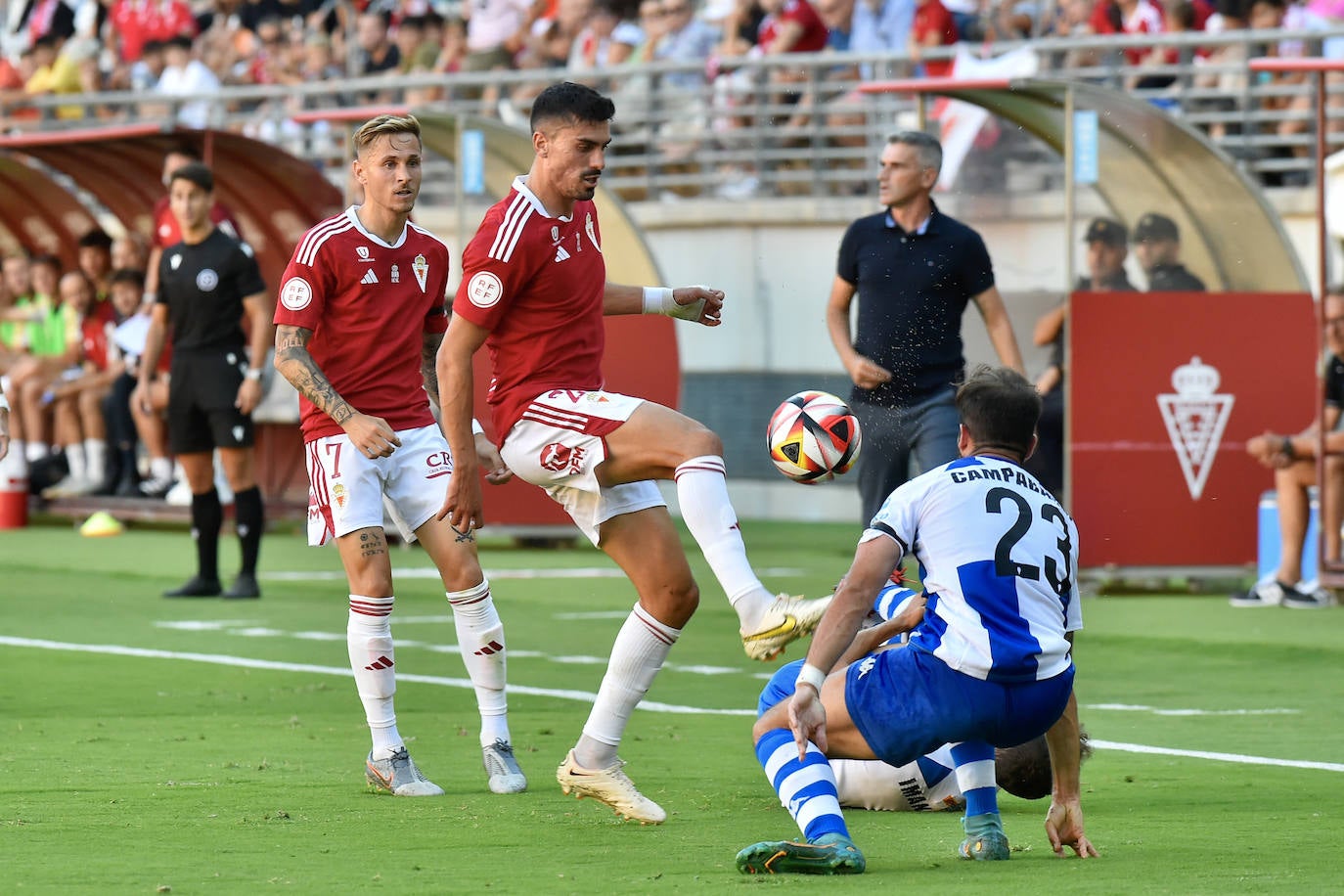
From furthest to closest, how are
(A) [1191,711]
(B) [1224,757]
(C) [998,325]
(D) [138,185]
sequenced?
(D) [138,185], (C) [998,325], (A) [1191,711], (B) [1224,757]

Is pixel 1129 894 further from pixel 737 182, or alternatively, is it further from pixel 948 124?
pixel 737 182

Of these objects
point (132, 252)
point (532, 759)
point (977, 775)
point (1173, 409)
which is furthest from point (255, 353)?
point (977, 775)

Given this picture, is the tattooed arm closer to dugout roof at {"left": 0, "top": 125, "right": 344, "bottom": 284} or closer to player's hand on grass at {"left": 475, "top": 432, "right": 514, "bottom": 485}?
player's hand on grass at {"left": 475, "top": 432, "right": 514, "bottom": 485}

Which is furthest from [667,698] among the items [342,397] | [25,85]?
[25,85]

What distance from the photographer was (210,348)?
13742 millimetres

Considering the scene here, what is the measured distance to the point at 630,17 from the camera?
942 inches

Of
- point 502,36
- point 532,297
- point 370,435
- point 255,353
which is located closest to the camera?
point 532,297

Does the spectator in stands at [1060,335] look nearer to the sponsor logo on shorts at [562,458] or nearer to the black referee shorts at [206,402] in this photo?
the black referee shorts at [206,402]

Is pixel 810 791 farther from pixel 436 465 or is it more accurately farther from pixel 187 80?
pixel 187 80

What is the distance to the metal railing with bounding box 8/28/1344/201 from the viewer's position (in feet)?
59.2

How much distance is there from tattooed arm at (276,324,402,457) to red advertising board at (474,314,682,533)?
33.6ft

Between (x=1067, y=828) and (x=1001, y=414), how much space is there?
1.17 meters

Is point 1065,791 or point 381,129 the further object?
point 381,129

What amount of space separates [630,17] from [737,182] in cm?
323
